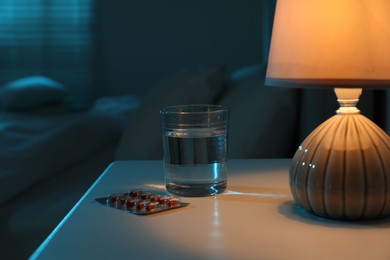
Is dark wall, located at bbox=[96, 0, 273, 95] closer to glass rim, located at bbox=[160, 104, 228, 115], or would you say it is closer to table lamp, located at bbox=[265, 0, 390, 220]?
glass rim, located at bbox=[160, 104, 228, 115]

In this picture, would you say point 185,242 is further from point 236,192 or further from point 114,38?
point 114,38

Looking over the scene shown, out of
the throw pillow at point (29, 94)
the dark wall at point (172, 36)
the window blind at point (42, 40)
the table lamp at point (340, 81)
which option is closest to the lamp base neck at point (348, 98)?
the table lamp at point (340, 81)

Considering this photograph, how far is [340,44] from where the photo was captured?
2.75 ft

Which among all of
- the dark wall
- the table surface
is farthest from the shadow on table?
the dark wall

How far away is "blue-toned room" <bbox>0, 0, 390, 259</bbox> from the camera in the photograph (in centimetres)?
84

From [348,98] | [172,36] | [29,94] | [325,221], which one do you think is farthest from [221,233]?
[172,36]

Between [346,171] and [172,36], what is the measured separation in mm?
3138

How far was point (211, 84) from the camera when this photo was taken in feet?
6.27

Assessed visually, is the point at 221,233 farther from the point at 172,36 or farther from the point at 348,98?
the point at 172,36

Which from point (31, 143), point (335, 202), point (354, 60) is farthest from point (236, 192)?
point (31, 143)

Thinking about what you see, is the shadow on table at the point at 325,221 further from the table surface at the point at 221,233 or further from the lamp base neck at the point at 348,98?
the lamp base neck at the point at 348,98

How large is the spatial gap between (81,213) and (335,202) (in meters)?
0.37

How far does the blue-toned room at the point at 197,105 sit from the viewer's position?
0.84 metres

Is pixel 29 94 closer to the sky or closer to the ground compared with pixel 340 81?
closer to the ground
